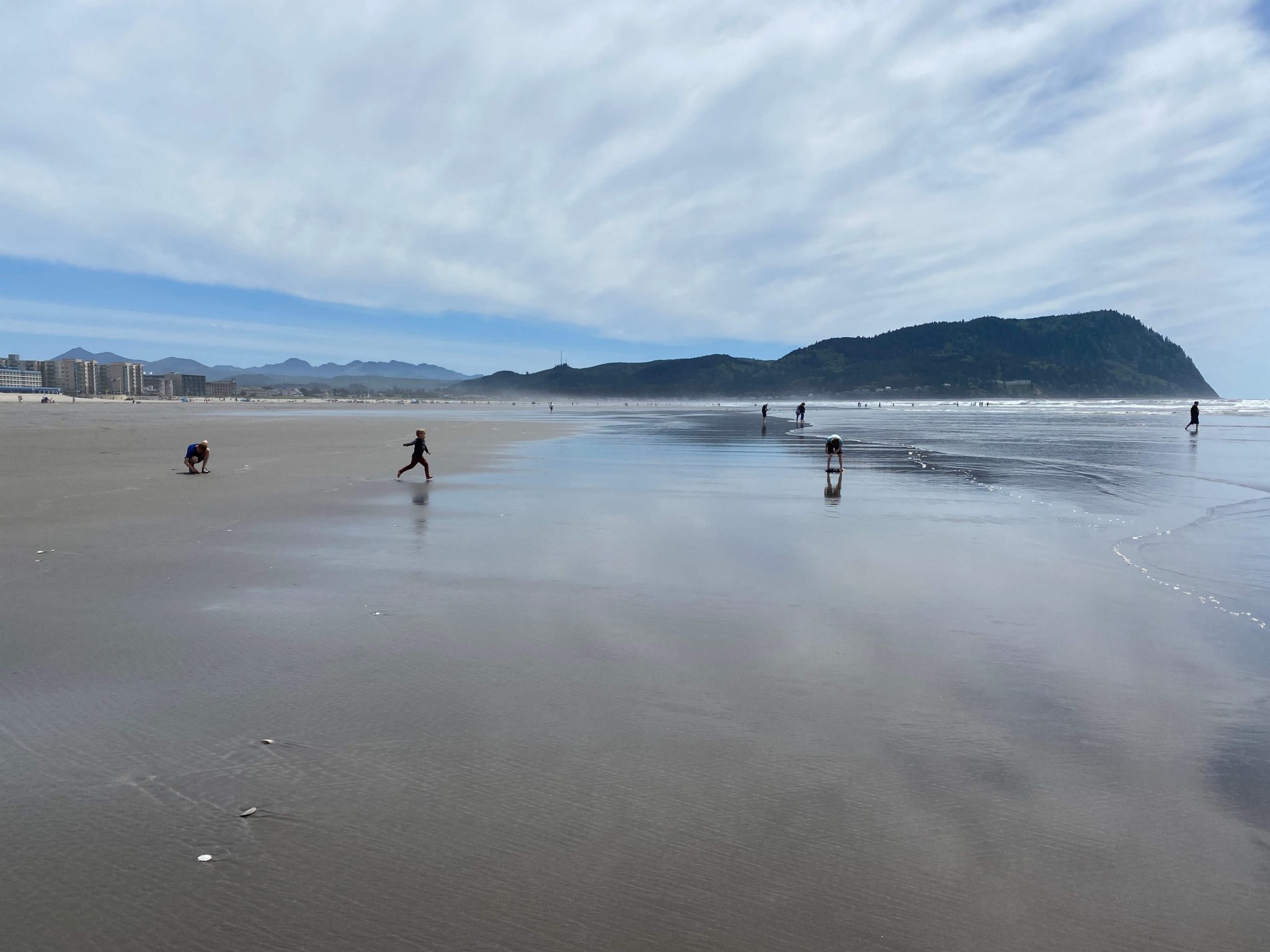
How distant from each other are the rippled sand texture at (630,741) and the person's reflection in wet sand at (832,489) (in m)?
4.13

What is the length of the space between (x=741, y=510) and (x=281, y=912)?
1151cm

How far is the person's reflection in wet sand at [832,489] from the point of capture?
1584cm

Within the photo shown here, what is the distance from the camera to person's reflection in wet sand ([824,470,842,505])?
52.0ft

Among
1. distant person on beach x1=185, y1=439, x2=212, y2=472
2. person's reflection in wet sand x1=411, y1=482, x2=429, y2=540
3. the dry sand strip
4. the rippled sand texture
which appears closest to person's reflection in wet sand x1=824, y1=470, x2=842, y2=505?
the rippled sand texture

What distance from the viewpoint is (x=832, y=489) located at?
57.8ft

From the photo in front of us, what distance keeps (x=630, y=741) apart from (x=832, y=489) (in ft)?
44.8

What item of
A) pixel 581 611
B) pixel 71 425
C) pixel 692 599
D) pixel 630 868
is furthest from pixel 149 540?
pixel 71 425

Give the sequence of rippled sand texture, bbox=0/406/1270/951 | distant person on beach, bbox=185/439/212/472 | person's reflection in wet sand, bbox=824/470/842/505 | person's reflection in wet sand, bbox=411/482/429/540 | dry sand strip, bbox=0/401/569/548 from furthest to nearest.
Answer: distant person on beach, bbox=185/439/212/472
person's reflection in wet sand, bbox=824/470/842/505
dry sand strip, bbox=0/401/569/548
person's reflection in wet sand, bbox=411/482/429/540
rippled sand texture, bbox=0/406/1270/951

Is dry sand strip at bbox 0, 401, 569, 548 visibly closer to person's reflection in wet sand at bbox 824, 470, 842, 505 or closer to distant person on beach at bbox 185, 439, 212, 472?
distant person on beach at bbox 185, 439, 212, 472

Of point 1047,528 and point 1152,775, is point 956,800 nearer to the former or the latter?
point 1152,775

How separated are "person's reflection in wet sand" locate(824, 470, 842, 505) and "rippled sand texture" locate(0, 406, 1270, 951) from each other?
4133mm

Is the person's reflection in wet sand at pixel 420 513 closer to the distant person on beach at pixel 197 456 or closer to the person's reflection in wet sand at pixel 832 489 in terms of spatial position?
the distant person on beach at pixel 197 456

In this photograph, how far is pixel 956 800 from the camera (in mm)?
4090

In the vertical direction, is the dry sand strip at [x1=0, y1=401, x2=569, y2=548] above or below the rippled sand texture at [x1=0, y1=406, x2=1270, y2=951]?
above
